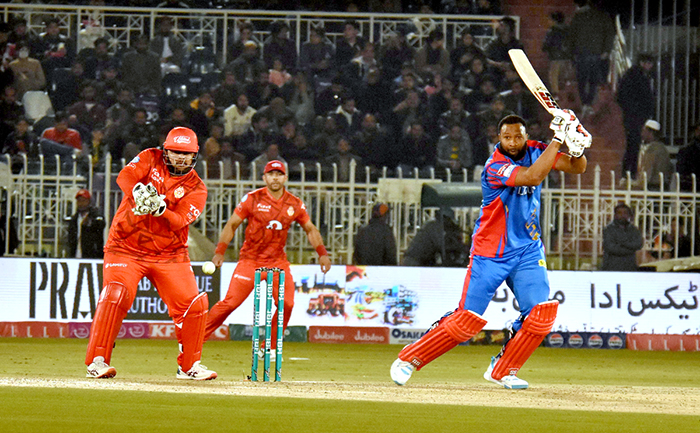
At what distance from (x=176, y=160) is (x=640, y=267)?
8196 millimetres

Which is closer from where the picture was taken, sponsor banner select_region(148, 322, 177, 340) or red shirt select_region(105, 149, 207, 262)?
red shirt select_region(105, 149, 207, 262)

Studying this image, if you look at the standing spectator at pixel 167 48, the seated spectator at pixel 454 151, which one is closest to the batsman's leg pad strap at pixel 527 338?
the seated spectator at pixel 454 151

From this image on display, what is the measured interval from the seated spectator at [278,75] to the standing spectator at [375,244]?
4292mm

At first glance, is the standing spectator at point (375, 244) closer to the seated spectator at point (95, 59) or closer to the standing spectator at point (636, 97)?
the standing spectator at point (636, 97)

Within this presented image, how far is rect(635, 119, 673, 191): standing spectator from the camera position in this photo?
16.7m

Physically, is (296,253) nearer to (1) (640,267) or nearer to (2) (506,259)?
(1) (640,267)

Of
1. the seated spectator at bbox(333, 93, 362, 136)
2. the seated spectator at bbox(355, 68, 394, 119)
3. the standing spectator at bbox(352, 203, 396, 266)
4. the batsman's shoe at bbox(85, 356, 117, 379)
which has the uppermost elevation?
the seated spectator at bbox(355, 68, 394, 119)

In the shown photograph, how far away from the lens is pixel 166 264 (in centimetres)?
793

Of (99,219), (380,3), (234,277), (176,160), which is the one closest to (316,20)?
(380,3)

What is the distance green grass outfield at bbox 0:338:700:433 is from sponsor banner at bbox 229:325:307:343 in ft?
10.2

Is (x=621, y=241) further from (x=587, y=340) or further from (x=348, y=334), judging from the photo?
(x=348, y=334)

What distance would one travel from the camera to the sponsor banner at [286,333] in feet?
45.3

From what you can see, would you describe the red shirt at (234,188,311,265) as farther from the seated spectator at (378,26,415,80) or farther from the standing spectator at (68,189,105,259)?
the seated spectator at (378,26,415,80)

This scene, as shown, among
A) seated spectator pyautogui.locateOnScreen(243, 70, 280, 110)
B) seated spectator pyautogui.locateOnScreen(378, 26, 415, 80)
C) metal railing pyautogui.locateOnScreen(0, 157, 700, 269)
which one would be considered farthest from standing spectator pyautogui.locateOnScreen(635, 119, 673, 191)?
seated spectator pyautogui.locateOnScreen(243, 70, 280, 110)
